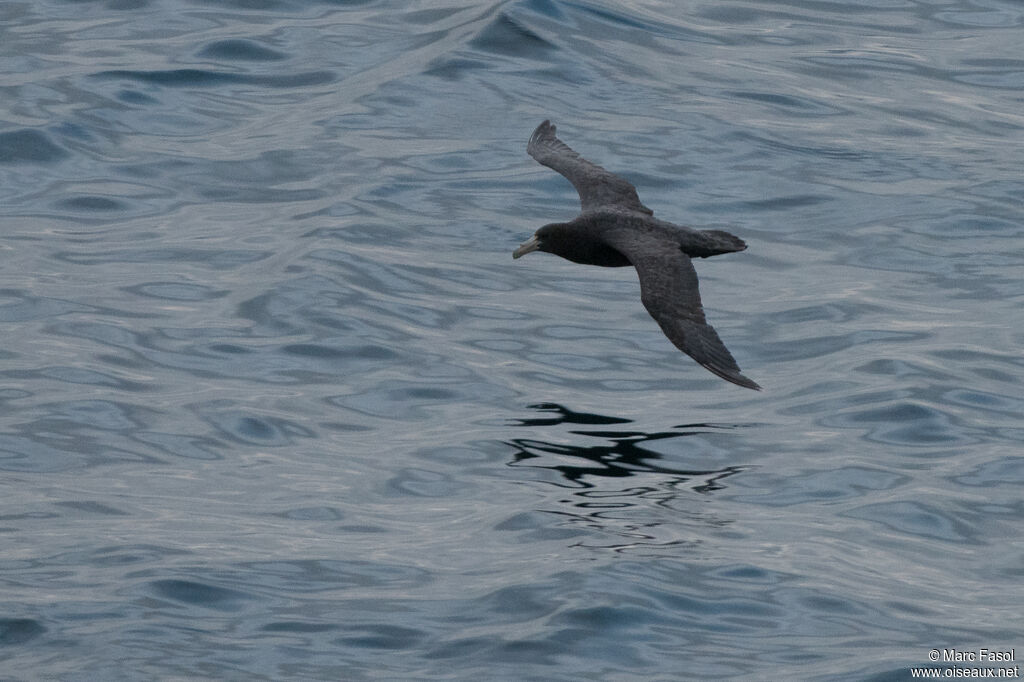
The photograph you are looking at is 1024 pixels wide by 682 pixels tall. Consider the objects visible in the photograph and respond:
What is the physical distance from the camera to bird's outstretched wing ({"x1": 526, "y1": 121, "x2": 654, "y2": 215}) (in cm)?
1395

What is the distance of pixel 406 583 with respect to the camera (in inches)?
393

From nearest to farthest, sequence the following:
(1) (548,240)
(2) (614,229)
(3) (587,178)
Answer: (2) (614,229) → (1) (548,240) → (3) (587,178)

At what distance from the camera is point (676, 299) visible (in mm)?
11922

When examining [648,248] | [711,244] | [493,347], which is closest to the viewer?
[648,248]

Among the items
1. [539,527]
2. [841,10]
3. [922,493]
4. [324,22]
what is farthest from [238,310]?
[841,10]

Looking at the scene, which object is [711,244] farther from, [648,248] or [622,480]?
[622,480]

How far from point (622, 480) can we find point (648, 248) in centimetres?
202

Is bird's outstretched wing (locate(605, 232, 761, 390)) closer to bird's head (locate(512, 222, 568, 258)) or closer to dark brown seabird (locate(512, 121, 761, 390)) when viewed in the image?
dark brown seabird (locate(512, 121, 761, 390))

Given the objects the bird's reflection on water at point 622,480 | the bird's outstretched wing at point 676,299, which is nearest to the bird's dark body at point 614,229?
the bird's outstretched wing at point 676,299

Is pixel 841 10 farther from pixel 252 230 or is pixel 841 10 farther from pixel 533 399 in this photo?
pixel 533 399

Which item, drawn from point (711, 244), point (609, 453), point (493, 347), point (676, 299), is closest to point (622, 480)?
point (609, 453)

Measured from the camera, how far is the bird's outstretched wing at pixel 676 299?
1141 cm

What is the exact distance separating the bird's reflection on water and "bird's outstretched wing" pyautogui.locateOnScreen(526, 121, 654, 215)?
79.4 inches

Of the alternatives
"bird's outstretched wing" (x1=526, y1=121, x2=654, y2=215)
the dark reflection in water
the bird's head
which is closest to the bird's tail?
"bird's outstretched wing" (x1=526, y1=121, x2=654, y2=215)
